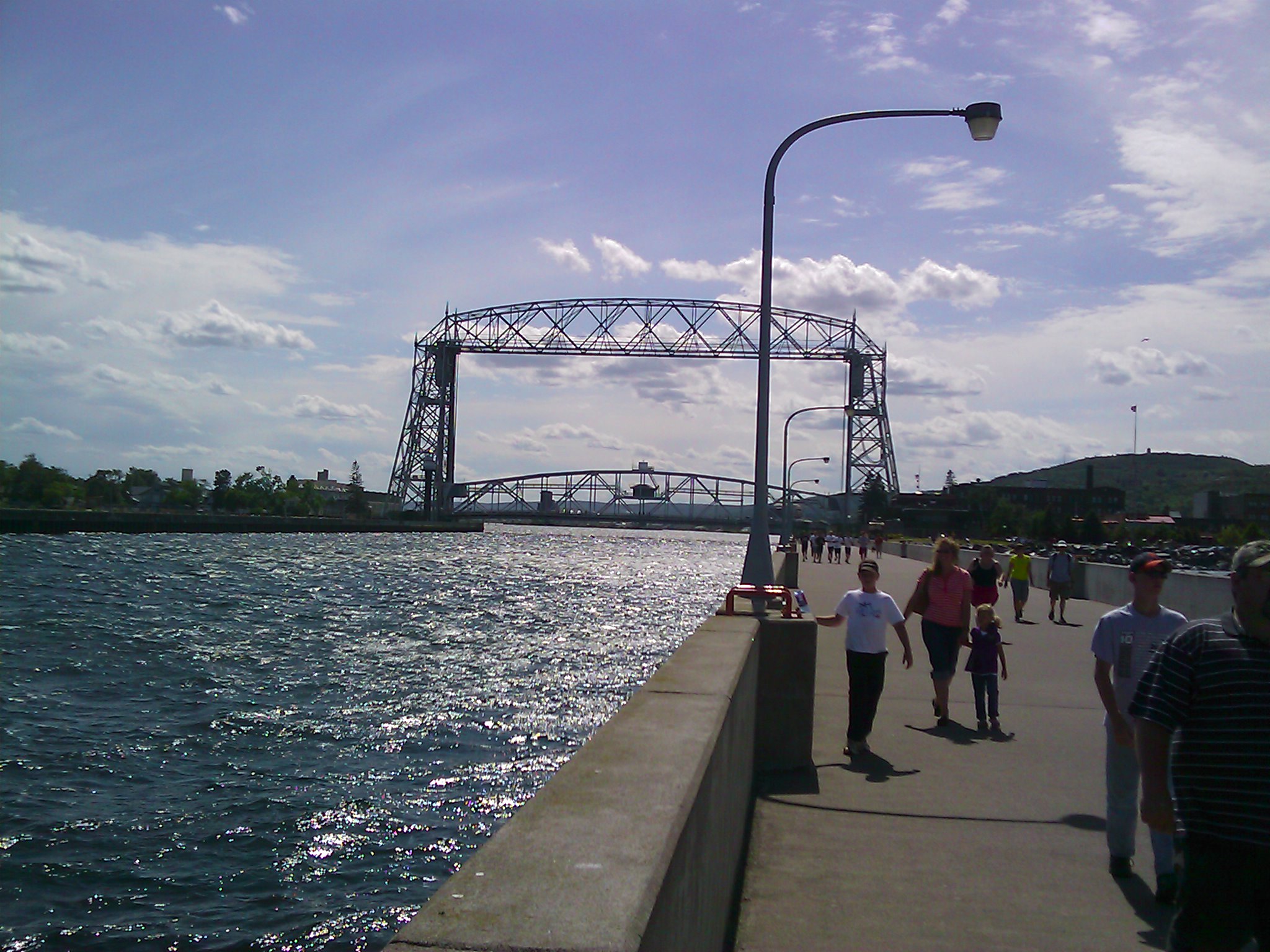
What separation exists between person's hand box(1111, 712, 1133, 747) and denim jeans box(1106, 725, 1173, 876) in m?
0.11

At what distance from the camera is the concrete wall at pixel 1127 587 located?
19.6 meters

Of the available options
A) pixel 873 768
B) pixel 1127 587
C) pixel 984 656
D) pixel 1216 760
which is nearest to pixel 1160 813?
pixel 1216 760

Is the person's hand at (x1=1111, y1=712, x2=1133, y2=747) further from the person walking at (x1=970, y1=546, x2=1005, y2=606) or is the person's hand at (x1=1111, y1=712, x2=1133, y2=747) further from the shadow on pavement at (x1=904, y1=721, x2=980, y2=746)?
the person walking at (x1=970, y1=546, x2=1005, y2=606)

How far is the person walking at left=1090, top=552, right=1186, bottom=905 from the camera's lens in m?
6.04

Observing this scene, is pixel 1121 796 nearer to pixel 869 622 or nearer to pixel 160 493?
pixel 869 622

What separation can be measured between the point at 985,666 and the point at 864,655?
1.97 m

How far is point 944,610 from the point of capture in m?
10.6

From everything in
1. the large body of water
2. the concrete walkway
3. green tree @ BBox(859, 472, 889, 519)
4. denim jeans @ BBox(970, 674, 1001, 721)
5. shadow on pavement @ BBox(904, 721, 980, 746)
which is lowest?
the large body of water

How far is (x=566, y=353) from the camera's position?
349ft

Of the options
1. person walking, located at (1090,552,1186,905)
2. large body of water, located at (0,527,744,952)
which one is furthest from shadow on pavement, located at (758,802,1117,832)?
large body of water, located at (0,527,744,952)

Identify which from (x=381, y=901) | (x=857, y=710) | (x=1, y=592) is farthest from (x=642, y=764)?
(x=1, y=592)

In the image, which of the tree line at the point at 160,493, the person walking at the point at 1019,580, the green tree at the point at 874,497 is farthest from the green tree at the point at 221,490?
the person walking at the point at 1019,580

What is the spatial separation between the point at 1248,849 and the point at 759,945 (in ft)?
8.32

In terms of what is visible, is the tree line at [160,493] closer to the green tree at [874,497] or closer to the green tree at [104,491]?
the green tree at [104,491]
